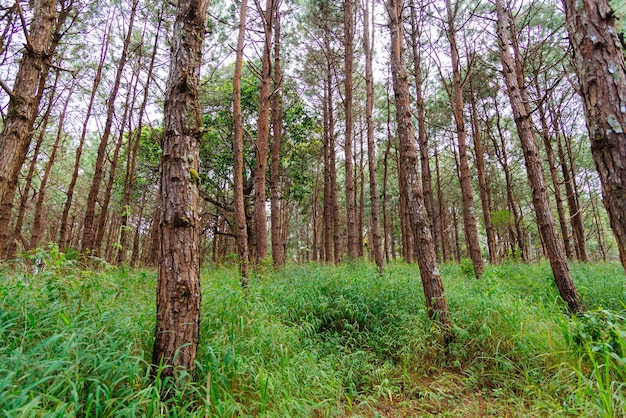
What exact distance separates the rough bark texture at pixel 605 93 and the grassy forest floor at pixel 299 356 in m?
0.99

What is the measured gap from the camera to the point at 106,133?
7.77 meters

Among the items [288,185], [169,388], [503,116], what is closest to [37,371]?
[169,388]

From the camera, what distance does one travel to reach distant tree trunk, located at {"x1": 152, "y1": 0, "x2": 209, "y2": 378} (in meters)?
2.08

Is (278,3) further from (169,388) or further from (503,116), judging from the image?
(503,116)

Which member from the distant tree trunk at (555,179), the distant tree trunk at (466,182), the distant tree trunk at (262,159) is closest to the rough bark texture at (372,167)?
the distant tree trunk at (466,182)

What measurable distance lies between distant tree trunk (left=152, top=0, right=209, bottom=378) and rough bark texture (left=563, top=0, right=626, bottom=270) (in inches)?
114

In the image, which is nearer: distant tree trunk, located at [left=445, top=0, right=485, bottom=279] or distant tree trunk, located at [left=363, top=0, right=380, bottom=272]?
distant tree trunk, located at [left=445, top=0, right=485, bottom=279]

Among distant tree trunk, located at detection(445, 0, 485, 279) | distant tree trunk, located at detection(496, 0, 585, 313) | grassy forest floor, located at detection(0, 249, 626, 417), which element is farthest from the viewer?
distant tree trunk, located at detection(445, 0, 485, 279)

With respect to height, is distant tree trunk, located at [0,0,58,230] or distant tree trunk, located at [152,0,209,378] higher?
distant tree trunk, located at [0,0,58,230]

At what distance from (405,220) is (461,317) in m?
10.2

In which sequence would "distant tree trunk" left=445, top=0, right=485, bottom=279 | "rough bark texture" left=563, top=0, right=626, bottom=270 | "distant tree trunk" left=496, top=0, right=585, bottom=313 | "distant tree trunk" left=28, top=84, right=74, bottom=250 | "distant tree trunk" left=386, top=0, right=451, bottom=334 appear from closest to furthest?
"rough bark texture" left=563, top=0, right=626, bottom=270
"distant tree trunk" left=386, top=0, right=451, bottom=334
"distant tree trunk" left=496, top=0, right=585, bottom=313
"distant tree trunk" left=445, top=0, right=485, bottom=279
"distant tree trunk" left=28, top=84, right=74, bottom=250

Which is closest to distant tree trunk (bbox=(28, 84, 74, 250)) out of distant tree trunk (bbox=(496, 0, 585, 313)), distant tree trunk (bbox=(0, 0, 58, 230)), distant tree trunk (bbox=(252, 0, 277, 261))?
distant tree trunk (bbox=(0, 0, 58, 230))

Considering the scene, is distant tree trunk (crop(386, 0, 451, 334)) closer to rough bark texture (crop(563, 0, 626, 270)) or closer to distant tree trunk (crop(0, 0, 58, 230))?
rough bark texture (crop(563, 0, 626, 270))

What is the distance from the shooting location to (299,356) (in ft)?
9.46
